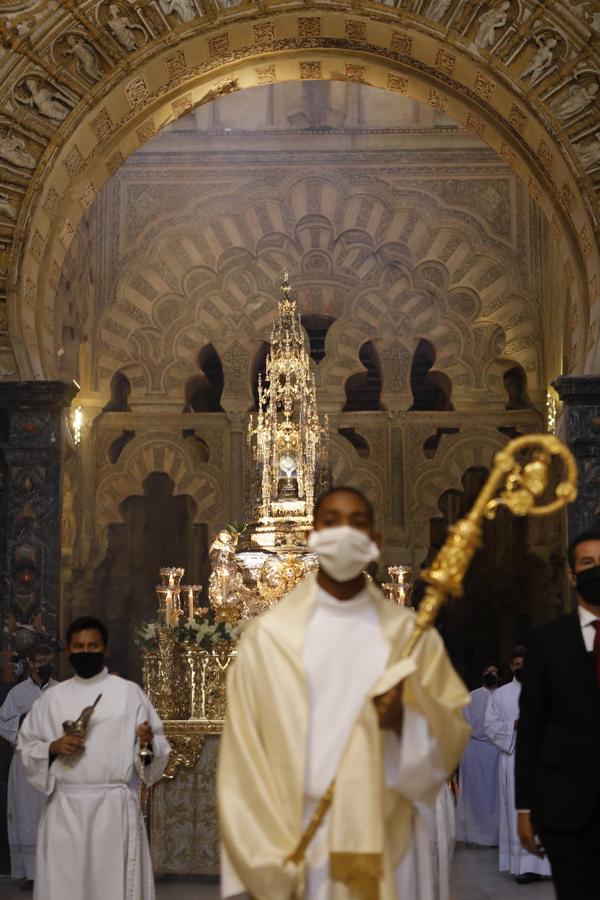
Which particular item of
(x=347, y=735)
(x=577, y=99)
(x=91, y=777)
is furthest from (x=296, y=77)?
(x=347, y=735)

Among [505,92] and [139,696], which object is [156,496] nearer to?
[505,92]

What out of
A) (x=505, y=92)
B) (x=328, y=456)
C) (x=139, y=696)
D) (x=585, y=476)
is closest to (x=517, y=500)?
(x=139, y=696)

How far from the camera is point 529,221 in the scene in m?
15.6

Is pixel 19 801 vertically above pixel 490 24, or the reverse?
pixel 490 24

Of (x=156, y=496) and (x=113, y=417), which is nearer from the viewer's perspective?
(x=113, y=417)

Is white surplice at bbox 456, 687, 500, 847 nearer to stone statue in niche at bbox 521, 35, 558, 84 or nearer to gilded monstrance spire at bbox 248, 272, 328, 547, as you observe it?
gilded monstrance spire at bbox 248, 272, 328, 547

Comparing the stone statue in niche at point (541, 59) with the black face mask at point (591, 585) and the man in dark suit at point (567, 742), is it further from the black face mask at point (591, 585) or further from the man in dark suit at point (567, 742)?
the black face mask at point (591, 585)

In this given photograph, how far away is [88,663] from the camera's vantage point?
5117 millimetres

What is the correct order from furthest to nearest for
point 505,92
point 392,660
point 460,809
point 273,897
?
point 460,809
point 505,92
point 392,660
point 273,897

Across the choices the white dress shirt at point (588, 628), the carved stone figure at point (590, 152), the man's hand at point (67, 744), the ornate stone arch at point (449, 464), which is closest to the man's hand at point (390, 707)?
the white dress shirt at point (588, 628)

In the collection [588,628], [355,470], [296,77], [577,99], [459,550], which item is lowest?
[588,628]

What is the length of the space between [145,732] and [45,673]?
4.08 meters

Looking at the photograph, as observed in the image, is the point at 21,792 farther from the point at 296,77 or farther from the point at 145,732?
the point at 296,77

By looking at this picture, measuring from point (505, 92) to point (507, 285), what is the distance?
5.39 meters
